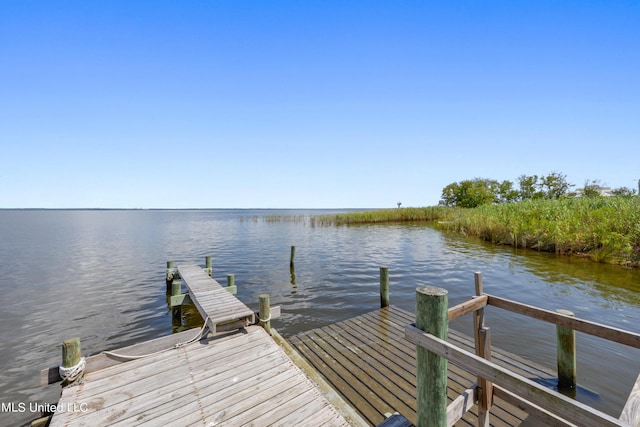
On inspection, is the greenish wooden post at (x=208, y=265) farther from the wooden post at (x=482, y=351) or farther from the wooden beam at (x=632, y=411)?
the wooden beam at (x=632, y=411)

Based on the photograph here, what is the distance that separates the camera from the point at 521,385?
5.94 ft

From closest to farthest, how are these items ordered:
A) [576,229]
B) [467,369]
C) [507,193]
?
[467,369] < [576,229] < [507,193]

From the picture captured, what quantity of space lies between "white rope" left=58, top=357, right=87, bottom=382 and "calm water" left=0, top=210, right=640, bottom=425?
7.45 feet

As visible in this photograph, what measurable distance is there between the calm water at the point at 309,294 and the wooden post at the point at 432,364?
436cm

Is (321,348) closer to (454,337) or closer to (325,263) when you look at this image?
(454,337)

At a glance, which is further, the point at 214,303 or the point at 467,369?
the point at 214,303

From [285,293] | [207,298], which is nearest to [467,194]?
[285,293]

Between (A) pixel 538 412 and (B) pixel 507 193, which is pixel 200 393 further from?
(B) pixel 507 193

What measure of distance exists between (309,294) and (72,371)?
25.5 ft

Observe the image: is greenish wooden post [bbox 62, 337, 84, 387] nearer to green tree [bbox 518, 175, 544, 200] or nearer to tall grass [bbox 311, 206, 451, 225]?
tall grass [bbox 311, 206, 451, 225]

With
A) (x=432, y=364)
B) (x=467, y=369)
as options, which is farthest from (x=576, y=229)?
(x=467, y=369)

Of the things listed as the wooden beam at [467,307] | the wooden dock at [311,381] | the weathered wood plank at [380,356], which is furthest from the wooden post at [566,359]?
the wooden beam at [467,307]

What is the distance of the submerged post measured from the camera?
3.82 m

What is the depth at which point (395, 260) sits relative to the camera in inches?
639
